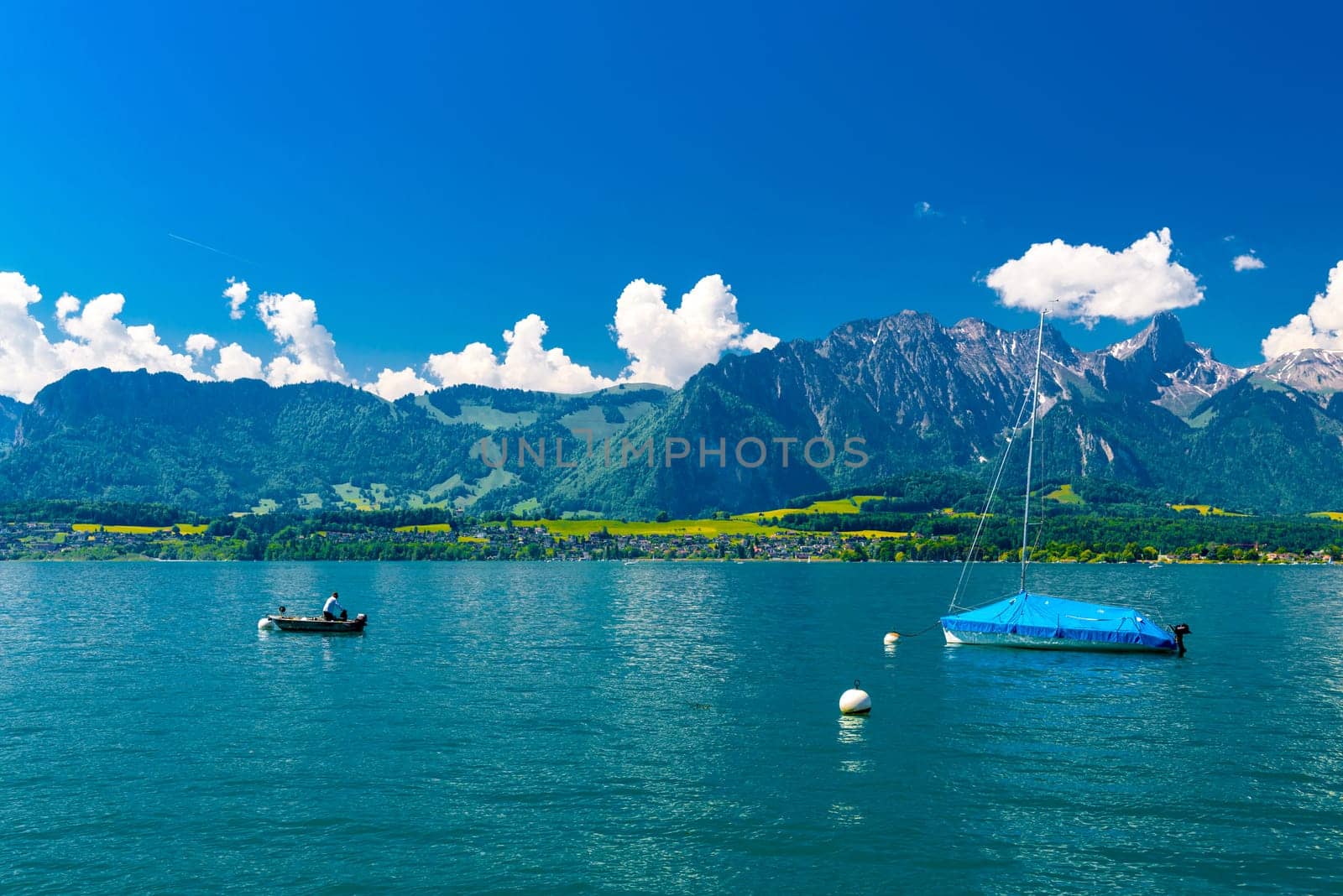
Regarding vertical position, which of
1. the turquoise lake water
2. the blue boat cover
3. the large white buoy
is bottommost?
the turquoise lake water

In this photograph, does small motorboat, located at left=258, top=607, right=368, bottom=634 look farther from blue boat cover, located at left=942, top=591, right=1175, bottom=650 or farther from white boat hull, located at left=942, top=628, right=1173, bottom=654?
white boat hull, located at left=942, top=628, right=1173, bottom=654

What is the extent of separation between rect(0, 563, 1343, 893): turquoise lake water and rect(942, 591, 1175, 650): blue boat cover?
292 centimetres

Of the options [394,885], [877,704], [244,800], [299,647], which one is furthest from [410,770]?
[299,647]

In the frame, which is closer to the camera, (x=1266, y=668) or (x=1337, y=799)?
(x=1337, y=799)

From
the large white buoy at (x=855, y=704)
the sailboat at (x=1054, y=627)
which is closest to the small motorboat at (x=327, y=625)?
the large white buoy at (x=855, y=704)

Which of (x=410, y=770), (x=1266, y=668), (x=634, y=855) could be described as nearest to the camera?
(x=634, y=855)

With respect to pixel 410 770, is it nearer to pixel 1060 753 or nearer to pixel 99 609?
pixel 1060 753

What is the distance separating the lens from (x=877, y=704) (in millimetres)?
64688

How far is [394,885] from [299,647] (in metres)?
72.7

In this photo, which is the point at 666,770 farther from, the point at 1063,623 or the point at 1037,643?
the point at 1037,643

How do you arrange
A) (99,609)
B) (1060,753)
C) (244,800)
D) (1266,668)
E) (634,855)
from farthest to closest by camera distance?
(99,609)
(1266,668)
(1060,753)
(244,800)
(634,855)

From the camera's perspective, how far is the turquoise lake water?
110 feet

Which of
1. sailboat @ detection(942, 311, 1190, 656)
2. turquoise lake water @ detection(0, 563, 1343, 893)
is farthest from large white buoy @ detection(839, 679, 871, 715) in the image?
sailboat @ detection(942, 311, 1190, 656)

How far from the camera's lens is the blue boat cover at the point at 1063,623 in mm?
90750
